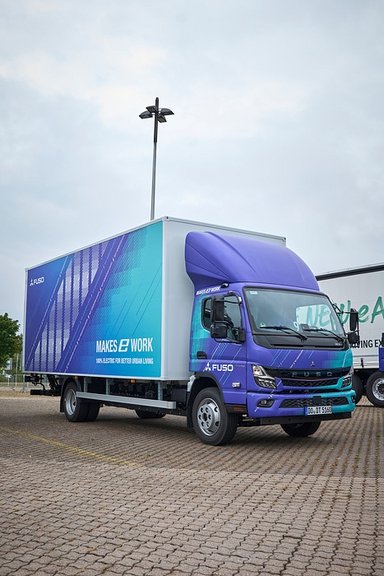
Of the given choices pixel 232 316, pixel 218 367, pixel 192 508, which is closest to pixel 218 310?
pixel 232 316

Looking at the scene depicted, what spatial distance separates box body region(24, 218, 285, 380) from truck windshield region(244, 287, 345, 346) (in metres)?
1.61

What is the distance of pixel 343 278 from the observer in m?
17.6

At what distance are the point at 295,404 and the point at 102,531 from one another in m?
4.92

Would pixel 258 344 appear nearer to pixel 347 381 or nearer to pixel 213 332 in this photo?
pixel 213 332

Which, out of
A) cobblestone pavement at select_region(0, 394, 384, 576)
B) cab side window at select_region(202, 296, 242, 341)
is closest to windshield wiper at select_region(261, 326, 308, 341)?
cab side window at select_region(202, 296, 242, 341)

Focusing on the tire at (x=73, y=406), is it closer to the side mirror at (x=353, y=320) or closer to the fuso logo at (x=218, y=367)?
the fuso logo at (x=218, y=367)

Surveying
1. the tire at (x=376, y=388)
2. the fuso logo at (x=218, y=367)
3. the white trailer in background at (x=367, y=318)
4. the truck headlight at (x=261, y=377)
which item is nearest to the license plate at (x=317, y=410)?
the truck headlight at (x=261, y=377)

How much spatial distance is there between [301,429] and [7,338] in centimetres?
5673

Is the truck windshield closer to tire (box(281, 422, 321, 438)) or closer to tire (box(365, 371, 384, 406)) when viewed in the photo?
tire (box(281, 422, 321, 438))

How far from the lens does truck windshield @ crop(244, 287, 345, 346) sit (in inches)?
372

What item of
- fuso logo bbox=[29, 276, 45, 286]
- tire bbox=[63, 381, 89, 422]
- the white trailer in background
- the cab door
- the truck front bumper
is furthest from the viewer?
the white trailer in background

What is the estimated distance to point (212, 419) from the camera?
32.3 ft

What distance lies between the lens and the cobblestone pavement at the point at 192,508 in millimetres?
4242

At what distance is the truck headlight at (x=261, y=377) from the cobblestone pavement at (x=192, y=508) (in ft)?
3.37
